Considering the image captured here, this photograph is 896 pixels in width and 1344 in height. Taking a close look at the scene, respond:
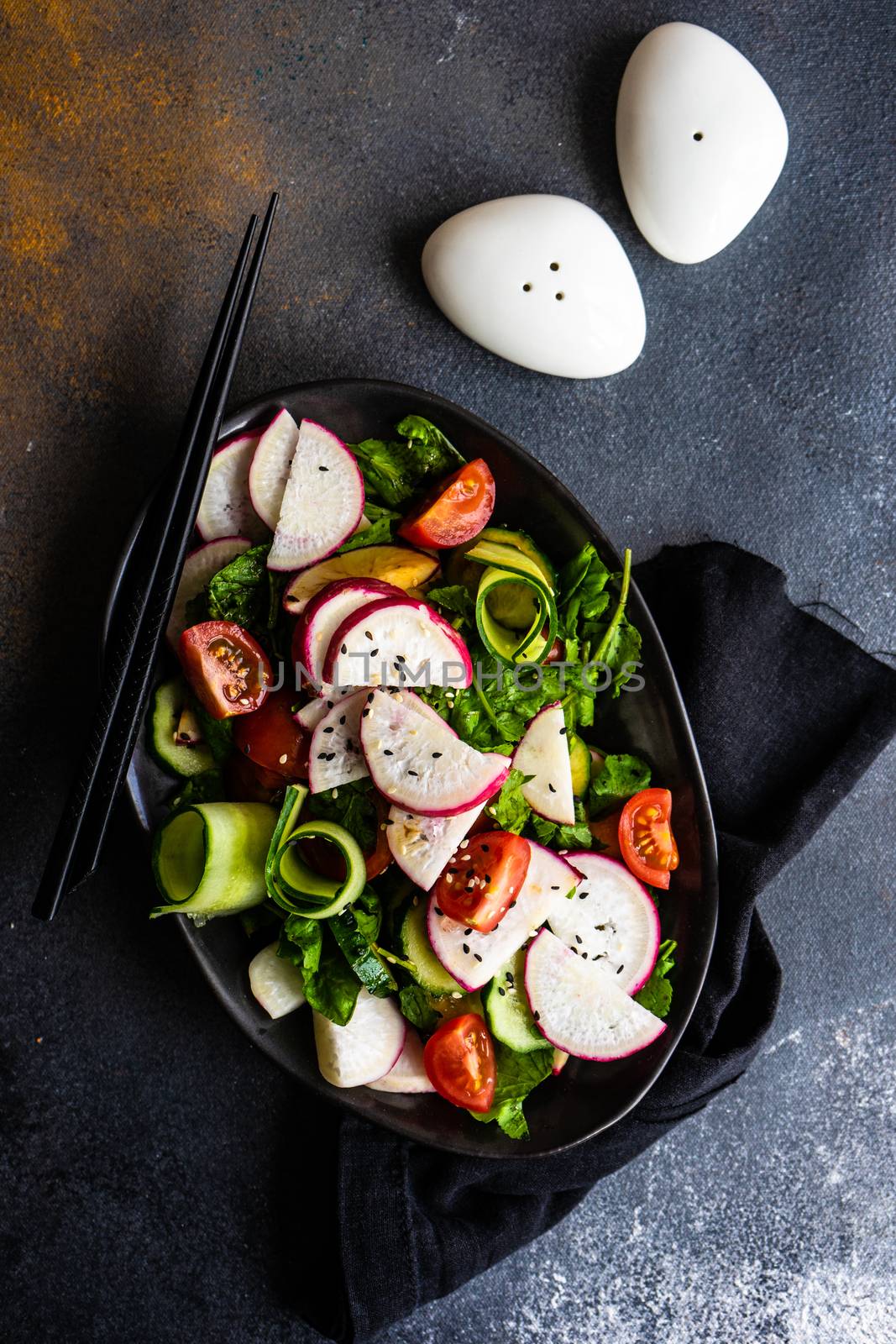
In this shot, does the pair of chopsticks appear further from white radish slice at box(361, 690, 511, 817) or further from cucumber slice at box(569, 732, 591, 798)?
cucumber slice at box(569, 732, 591, 798)

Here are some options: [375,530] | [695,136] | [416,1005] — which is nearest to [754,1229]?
[416,1005]

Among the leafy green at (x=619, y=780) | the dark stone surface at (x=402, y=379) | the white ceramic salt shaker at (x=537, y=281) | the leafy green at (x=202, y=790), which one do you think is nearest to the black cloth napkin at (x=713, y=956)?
the dark stone surface at (x=402, y=379)

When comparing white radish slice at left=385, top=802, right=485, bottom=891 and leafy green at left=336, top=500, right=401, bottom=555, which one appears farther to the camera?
leafy green at left=336, top=500, right=401, bottom=555

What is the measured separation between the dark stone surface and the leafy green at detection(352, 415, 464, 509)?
223 millimetres

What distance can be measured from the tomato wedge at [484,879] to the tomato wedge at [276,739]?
0.27 meters

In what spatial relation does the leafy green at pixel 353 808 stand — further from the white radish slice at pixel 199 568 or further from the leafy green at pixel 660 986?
the leafy green at pixel 660 986

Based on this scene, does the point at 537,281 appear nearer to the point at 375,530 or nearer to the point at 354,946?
the point at 375,530

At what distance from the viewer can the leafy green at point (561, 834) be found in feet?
4.91

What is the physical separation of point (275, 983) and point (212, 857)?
286mm

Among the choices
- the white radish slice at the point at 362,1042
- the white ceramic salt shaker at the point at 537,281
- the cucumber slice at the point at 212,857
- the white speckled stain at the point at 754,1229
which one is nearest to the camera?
the cucumber slice at the point at 212,857

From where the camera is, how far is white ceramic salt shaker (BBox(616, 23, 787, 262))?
1.59m

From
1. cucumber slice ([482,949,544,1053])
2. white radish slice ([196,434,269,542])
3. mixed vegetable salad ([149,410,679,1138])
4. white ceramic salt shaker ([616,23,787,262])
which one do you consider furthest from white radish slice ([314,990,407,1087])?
white ceramic salt shaker ([616,23,787,262])

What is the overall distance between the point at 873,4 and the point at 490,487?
46.9 inches

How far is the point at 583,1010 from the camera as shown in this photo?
1467 millimetres
